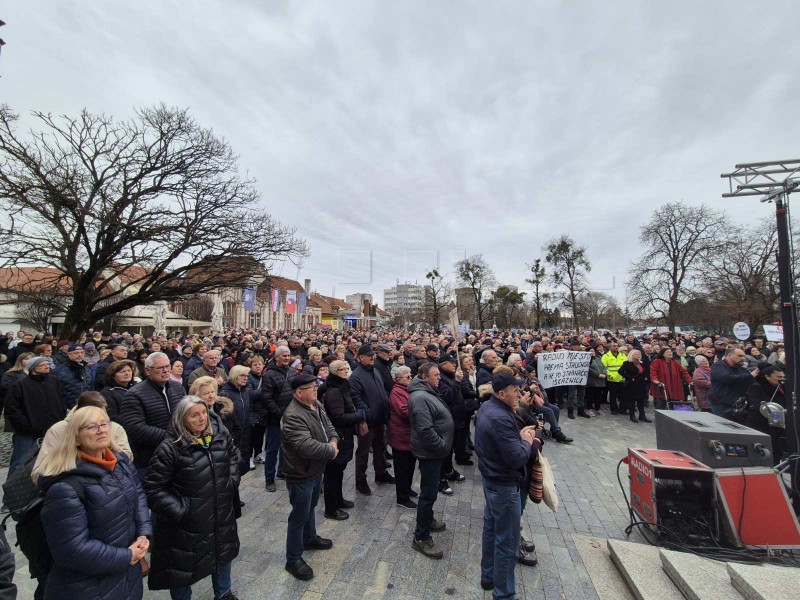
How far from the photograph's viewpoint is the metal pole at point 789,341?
4633 mm

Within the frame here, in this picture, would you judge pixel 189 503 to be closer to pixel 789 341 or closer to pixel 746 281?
pixel 789 341

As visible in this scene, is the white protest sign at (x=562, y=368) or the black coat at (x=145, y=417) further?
the white protest sign at (x=562, y=368)

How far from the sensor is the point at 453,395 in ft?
17.7

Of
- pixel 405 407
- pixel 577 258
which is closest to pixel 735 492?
pixel 405 407

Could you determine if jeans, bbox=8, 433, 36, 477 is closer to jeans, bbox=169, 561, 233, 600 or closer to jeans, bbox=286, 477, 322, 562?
jeans, bbox=169, 561, 233, 600

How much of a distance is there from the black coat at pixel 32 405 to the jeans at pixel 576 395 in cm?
1061

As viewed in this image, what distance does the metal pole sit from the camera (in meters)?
4.63

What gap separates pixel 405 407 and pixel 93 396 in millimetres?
3273

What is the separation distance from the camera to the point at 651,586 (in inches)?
122

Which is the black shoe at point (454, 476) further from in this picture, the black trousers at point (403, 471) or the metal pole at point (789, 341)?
the metal pole at point (789, 341)

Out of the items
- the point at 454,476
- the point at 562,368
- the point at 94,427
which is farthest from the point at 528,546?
the point at 562,368

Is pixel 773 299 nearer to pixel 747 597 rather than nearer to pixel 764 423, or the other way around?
pixel 764 423

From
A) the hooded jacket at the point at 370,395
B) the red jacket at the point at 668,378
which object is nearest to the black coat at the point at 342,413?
the hooded jacket at the point at 370,395

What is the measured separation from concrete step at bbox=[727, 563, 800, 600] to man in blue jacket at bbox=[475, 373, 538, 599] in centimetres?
173
